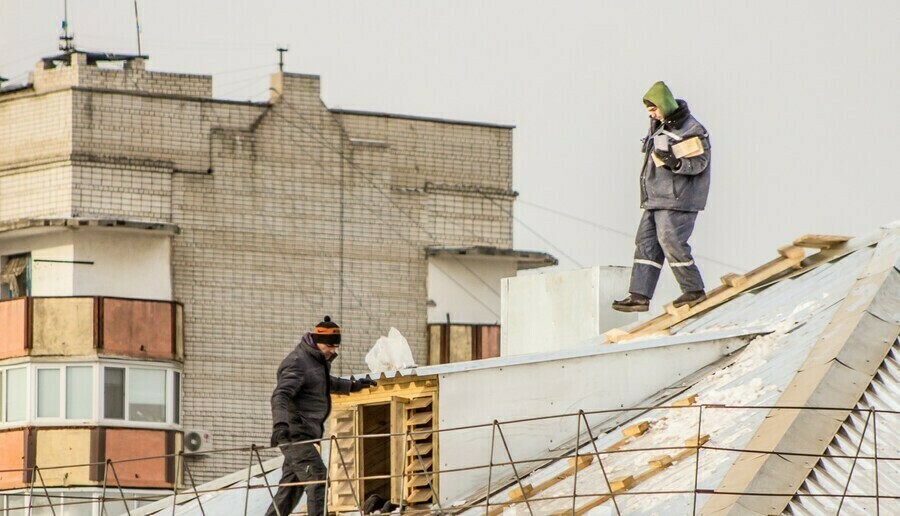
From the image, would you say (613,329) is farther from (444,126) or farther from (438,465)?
(444,126)

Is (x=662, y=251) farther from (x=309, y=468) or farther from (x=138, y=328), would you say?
(x=138, y=328)

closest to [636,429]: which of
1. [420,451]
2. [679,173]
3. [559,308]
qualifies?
[420,451]

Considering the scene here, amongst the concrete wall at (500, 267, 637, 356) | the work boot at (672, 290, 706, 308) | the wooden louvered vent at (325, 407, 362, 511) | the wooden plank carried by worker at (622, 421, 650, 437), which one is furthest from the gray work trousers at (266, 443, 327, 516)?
the concrete wall at (500, 267, 637, 356)

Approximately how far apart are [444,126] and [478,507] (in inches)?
1263

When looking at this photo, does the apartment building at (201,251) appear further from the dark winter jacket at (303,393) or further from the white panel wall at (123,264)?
the dark winter jacket at (303,393)

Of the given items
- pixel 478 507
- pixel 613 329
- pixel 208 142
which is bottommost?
pixel 478 507

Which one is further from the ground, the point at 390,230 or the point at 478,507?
the point at 390,230

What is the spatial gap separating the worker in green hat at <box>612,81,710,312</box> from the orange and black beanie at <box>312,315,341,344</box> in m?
4.63

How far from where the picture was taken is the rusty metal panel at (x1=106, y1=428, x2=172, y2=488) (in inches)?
1886

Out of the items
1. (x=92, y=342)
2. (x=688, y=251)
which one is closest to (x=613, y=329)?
(x=688, y=251)

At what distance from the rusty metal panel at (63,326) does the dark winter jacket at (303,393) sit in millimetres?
27567

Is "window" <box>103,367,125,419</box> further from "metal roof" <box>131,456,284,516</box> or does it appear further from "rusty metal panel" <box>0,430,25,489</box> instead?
"metal roof" <box>131,456,284,516</box>

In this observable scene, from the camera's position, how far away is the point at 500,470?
2322cm

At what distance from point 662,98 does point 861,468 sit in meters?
5.58
